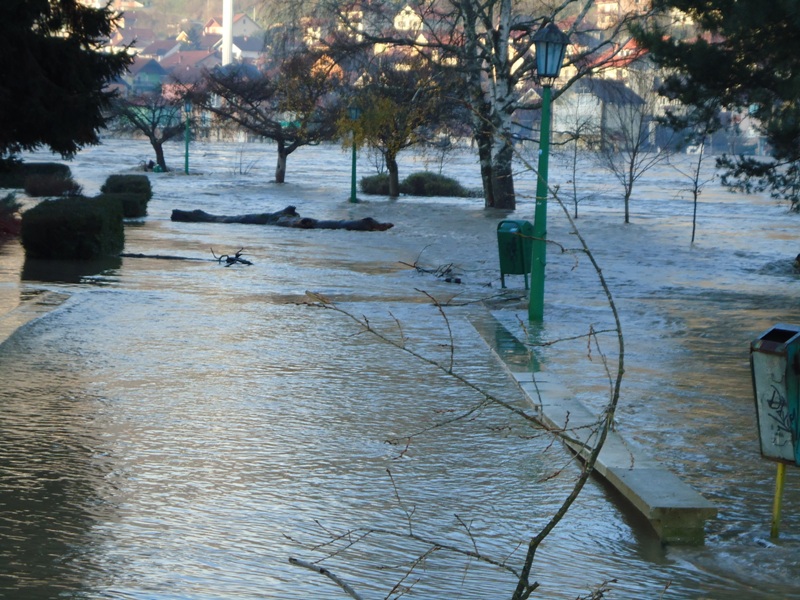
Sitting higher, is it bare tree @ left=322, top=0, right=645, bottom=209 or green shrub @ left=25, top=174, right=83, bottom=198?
bare tree @ left=322, top=0, right=645, bottom=209

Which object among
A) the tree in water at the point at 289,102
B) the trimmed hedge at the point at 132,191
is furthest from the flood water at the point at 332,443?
the tree in water at the point at 289,102

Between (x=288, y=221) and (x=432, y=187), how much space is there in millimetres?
19537

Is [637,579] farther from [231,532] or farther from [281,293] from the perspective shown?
[281,293]

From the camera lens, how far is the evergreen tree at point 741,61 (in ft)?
51.0

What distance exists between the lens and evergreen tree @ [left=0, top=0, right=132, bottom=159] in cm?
1177

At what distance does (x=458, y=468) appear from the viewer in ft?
20.9

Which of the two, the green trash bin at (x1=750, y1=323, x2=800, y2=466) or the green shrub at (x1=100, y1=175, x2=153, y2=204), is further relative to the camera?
the green shrub at (x1=100, y1=175, x2=153, y2=204)

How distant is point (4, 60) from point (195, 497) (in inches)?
300

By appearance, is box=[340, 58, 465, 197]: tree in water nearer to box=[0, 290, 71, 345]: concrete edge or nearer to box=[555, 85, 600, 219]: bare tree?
box=[555, 85, 600, 219]: bare tree

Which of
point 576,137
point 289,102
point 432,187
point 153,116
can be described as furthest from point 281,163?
point 576,137

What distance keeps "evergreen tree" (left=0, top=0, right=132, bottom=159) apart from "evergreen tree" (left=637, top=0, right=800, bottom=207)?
27.6 feet

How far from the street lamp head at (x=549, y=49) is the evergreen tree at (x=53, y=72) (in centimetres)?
462

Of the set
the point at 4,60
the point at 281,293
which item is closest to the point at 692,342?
the point at 281,293

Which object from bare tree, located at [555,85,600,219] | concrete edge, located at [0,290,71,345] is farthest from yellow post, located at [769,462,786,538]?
concrete edge, located at [0,290,71,345]
